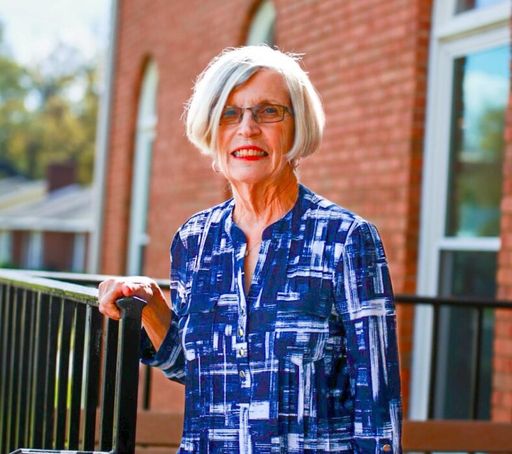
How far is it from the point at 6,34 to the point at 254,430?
214 ft

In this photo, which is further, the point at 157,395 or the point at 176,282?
the point at 157,395

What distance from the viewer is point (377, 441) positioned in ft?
7.72

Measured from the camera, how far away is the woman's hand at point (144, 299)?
7.97ft

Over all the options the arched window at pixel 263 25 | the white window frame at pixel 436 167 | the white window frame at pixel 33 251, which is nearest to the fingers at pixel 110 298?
the white window frame at pixel 436 167

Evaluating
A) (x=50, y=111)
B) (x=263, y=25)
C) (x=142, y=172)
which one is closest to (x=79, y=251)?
(x=50, y=111)

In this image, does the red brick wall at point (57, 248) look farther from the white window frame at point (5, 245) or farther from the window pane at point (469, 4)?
the window pane at point (469, 4)

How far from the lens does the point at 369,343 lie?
2377 mm

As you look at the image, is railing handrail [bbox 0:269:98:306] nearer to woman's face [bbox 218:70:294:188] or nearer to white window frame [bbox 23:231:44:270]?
woman's face [bbox 218:70:294:188]

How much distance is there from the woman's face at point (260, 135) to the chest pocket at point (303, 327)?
1.17 feet

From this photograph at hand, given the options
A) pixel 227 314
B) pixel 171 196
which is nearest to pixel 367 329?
pixel 227 314

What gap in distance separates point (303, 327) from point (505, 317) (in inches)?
102

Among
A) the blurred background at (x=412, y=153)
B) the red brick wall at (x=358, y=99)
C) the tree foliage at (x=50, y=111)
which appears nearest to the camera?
the blurred background at (x=412, y=153)

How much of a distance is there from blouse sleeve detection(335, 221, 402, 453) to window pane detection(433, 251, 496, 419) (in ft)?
9.66

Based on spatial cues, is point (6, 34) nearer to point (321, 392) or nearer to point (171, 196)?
point (171, 196)
